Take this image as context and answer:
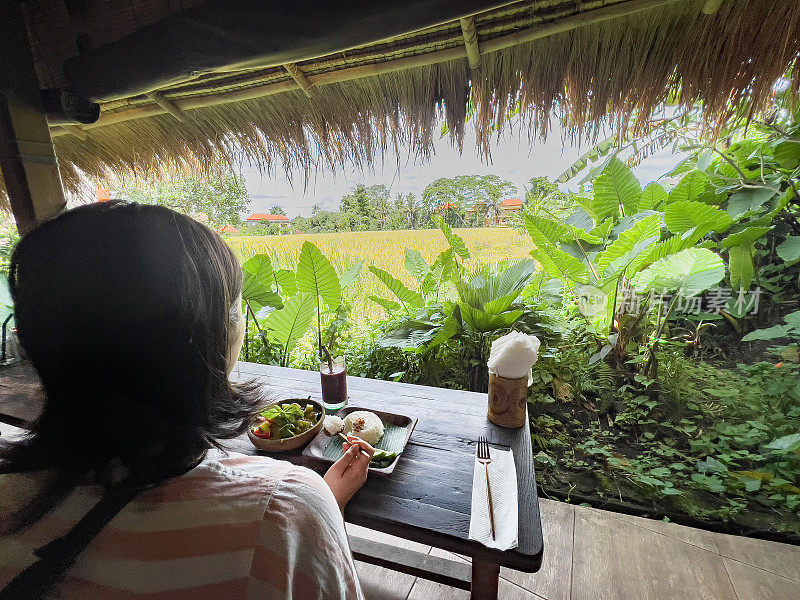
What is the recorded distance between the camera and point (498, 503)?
0.86 metres

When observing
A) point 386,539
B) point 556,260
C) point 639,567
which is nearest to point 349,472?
point 386,539

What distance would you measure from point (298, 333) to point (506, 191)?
169 centimetres

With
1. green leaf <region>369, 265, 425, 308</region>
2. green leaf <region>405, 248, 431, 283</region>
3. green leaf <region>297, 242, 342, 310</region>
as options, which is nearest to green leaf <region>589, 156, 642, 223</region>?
green leaf <region>405, 248, 431, 283</region>

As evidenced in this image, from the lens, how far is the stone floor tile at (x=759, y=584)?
1406 mm

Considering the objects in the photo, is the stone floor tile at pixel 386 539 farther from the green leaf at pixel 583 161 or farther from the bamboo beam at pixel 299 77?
the green leaf at pixel 583 161

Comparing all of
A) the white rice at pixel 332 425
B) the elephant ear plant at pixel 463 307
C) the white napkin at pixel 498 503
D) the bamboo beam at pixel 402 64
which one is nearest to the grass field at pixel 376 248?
the elephant ear plant at pixel 463 307

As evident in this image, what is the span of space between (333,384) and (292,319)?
104 cm

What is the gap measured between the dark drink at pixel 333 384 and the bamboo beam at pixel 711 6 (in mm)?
1618

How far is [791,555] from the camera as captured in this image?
1.56m

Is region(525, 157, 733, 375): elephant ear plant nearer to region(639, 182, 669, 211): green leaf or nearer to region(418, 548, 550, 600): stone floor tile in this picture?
region(639, 182, 669, 211): green leaf

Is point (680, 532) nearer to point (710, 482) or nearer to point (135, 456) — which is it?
point (710, 482)

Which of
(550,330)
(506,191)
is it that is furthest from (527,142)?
(550,330)

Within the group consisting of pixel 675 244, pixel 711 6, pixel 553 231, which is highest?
pixel 711 6

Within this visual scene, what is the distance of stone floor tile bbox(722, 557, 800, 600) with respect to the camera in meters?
1.41
